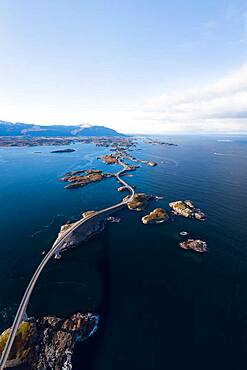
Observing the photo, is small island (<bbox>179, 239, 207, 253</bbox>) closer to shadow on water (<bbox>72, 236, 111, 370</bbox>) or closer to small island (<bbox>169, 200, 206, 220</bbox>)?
small island (<bbox>169, 200, 206, 220</bbox>)

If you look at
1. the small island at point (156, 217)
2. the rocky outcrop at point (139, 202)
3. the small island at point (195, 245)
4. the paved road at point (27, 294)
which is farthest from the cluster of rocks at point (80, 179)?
the small island at point (195, 245)

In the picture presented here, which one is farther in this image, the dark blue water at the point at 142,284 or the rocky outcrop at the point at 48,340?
the dark blue water at the point at 142,284

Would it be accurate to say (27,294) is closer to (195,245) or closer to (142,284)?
(142,284)

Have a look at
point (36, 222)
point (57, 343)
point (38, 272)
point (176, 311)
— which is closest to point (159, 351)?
point (176, 311)

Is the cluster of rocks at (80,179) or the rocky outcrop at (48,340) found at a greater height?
the rocky outcrop at (48,340)

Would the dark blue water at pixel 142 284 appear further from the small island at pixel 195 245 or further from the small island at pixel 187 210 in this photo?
the small island at pixel 187 210

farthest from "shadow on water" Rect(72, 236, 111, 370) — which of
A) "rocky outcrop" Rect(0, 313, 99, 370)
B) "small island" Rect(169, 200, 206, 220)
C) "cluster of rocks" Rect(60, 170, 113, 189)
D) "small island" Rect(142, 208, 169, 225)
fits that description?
"cluster of rocks" Rect(60, 170, 113, 189)
